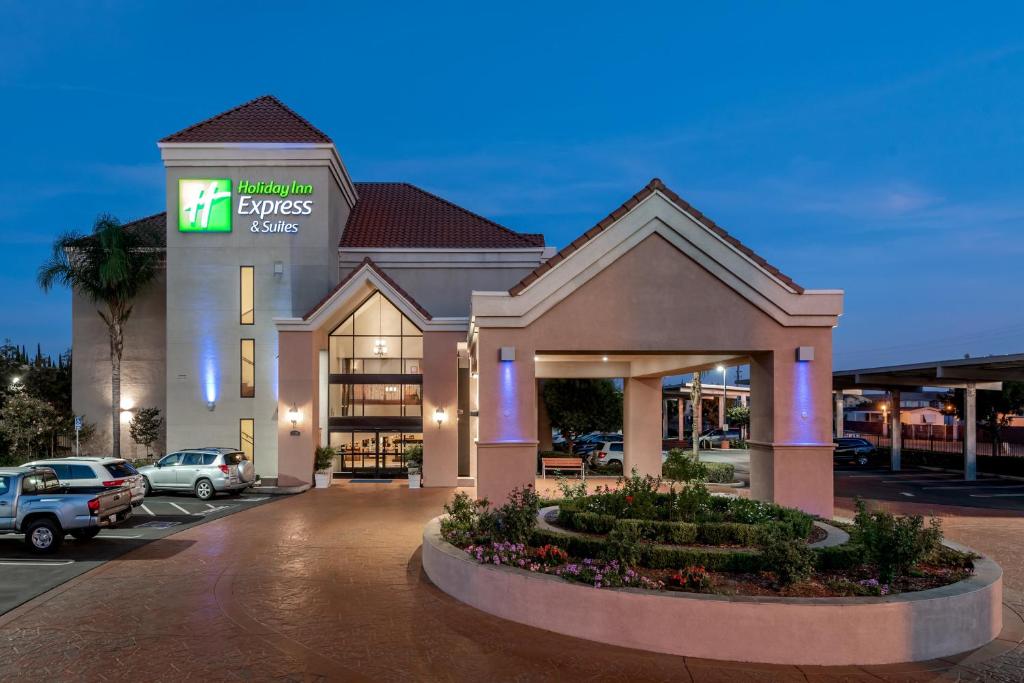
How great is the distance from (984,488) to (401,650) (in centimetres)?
2480

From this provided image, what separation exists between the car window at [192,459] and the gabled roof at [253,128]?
11849 mm

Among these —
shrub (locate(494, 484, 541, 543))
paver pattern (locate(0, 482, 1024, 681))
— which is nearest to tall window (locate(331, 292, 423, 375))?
paver pattern (locate(0, 482, 1024, 681))

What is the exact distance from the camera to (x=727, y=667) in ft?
23.6

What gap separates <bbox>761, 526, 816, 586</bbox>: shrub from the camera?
7.94 m

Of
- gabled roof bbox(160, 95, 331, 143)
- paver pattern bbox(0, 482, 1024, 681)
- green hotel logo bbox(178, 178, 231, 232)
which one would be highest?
gabled roof bbox(160, 95, 331, 143)

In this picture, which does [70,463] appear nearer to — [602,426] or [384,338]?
[384,338]

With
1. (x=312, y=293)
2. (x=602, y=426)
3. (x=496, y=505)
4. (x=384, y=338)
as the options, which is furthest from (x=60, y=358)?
(x=496, y=505)

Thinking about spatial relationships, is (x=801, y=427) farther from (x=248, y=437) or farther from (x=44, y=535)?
(x=248, y=437)

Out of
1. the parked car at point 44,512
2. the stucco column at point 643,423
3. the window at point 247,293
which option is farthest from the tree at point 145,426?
the stucco column at point 643,423

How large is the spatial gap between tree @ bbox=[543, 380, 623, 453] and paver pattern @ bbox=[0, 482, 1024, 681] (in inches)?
734

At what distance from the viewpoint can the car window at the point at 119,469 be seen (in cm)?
1659

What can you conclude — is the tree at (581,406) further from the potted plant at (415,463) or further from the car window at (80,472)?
the car window at (80,472)

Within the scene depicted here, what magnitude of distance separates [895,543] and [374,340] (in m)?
19.4

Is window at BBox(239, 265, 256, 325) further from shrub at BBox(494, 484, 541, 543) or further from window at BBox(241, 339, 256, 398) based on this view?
shrub at BBox(494, 484, 541, 543)
